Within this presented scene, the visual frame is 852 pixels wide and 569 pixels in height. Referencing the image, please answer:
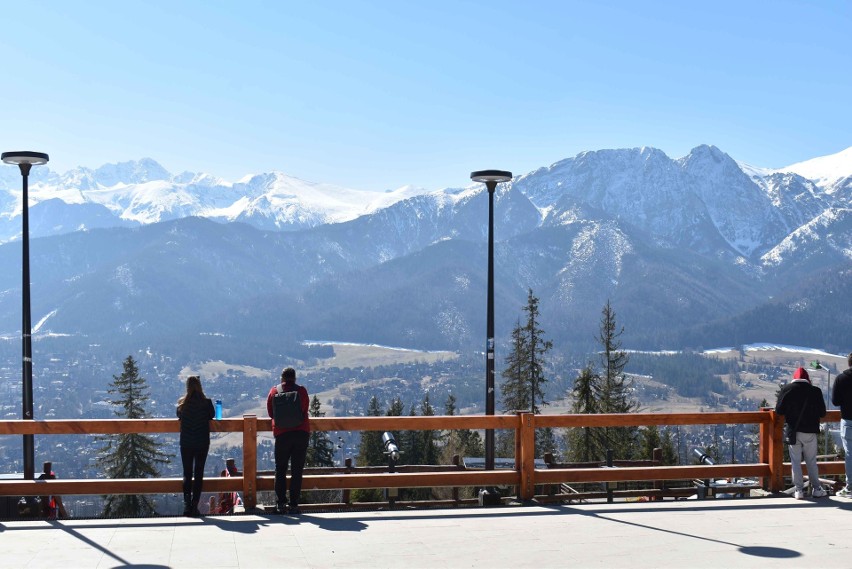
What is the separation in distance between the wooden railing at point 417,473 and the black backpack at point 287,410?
33cm

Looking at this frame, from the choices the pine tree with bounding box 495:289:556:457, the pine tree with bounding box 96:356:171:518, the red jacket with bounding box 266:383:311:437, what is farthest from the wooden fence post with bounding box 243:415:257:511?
the pine tree with bounding box 495:289:556:457

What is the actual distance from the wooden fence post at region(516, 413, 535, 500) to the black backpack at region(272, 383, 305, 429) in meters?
3.03

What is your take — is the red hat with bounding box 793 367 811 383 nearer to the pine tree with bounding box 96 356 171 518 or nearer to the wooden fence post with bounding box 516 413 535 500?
the wooden fence post with bounding box 516 413 535 500

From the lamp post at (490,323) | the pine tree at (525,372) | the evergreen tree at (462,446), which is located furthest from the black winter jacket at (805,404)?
the evergreen tree at (462,446)

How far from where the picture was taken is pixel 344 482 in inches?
493

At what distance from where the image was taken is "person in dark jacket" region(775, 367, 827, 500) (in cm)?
1313

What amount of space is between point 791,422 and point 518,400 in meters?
47.3

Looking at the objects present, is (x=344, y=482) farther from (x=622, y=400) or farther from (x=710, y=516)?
(x=622, y=400)

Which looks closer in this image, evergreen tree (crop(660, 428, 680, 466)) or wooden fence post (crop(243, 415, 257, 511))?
wooden fence post (crop(243, 415, 257, 511))

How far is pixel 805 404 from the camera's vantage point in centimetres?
1313

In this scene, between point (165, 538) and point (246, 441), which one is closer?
point (165, 538)

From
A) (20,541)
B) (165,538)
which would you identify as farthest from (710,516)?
(20,541)

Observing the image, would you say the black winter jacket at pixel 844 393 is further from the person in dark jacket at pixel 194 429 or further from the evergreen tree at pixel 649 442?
the evergreen tree at pixel 649 442

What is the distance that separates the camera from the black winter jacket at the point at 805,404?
517 inches
